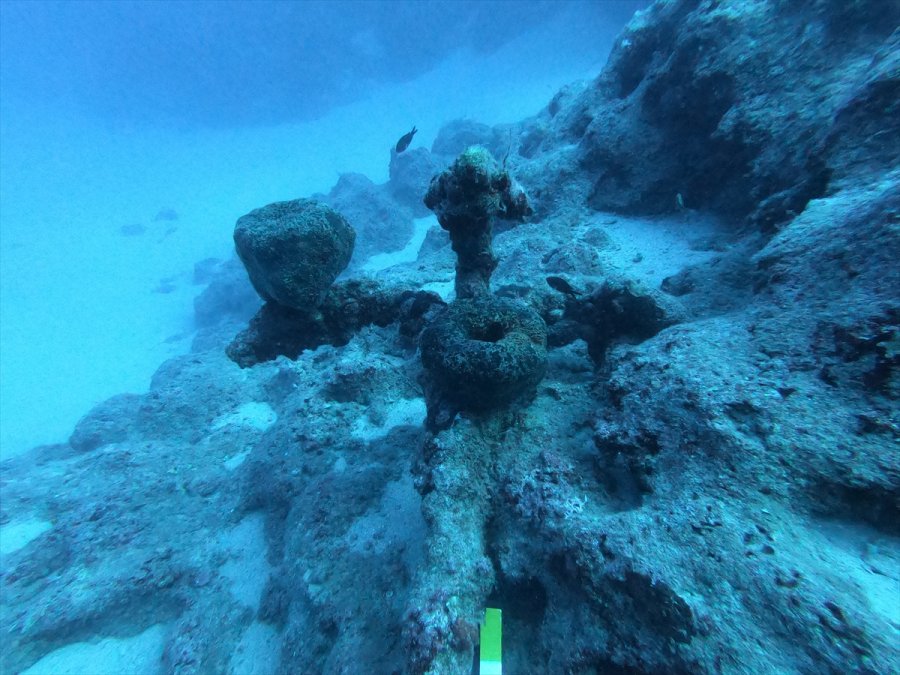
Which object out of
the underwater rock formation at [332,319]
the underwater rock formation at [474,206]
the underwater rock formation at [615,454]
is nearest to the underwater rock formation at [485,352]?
the underwater rock formation at [615,454]

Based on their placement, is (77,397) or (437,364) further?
(77,397)

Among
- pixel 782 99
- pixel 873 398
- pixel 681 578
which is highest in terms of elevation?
pixel 782 99

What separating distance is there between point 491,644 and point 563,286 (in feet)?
11.1

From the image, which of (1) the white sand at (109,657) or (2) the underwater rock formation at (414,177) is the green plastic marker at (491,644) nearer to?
(1) the white sand at (109,657)

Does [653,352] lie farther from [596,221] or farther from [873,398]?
[596,221]

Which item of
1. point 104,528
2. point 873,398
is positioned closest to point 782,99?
point 873,398

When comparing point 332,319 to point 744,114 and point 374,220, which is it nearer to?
point 744,114

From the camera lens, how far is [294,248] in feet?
9.73

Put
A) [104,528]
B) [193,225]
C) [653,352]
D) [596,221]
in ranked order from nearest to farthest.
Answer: [653,352] → [104,528] → [596,221] → [193,225]

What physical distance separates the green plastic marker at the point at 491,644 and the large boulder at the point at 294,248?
279cm

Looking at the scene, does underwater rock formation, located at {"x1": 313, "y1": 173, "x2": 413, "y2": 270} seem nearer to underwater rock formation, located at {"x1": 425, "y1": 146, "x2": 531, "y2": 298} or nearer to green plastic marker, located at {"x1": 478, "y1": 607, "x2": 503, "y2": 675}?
underwater rock formation, located at {"x1": 425, "y1": 146, "x2": 531, "y2": 298}

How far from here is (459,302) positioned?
340cm

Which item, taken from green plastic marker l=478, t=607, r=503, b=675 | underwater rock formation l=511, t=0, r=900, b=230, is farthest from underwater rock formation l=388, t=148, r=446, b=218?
green plastic marker l=478, t=607, r=503, b=675

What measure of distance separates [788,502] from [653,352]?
124cm
